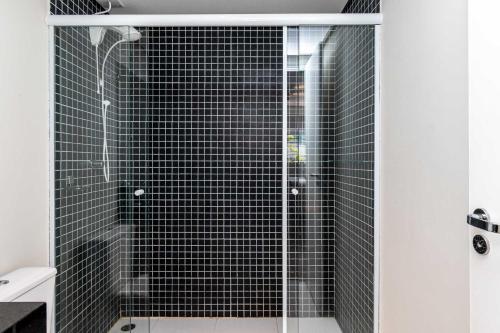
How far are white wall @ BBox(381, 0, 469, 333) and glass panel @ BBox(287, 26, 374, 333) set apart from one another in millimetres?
111

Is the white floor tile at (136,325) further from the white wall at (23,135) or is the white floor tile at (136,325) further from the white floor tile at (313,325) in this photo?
the white floor tile at (313,325)

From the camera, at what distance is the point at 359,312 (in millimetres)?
1947

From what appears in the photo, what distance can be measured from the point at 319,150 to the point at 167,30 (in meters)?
1.74

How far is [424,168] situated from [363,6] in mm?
1310

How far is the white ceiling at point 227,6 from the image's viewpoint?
8.05ft

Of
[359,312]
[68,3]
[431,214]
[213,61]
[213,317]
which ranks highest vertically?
[68,3]

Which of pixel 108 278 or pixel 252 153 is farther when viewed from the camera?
pixel 252 153

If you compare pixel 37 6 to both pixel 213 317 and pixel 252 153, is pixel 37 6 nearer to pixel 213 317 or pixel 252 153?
pixel 252 153

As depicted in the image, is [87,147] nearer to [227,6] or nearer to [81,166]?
[81,166]

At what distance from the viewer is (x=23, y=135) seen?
1.78 metres

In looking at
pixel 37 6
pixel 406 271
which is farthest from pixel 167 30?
pixel 406 271

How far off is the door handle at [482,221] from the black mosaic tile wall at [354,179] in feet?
2.97

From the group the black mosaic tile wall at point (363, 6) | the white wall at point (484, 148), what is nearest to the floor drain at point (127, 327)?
the white wall at point (484, 148)

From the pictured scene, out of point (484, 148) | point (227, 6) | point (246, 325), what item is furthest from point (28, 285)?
point (227, 6)
